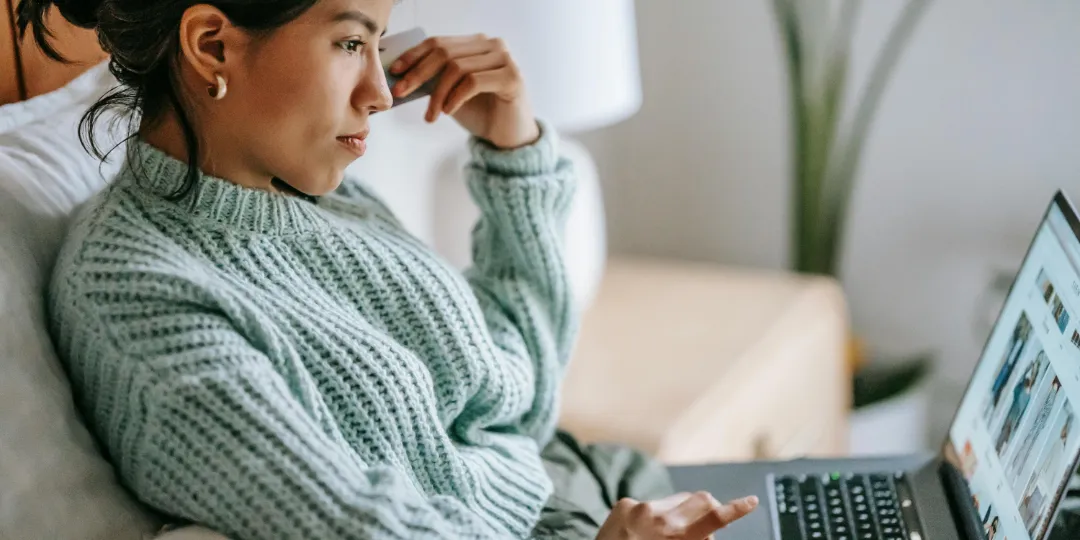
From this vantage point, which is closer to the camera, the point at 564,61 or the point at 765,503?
the point at 765,503

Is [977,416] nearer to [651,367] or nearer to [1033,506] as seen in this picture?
[1033,506]

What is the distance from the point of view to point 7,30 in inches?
40.9

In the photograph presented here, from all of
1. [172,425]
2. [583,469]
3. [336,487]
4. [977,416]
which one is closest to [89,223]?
[172,425]

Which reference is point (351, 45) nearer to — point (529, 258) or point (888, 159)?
point (529, 258)

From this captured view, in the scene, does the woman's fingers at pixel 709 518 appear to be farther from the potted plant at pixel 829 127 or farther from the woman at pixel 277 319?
the potted plant at pixel 829 127

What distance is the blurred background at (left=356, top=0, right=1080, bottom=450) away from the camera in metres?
1.99

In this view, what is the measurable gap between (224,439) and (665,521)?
36cm

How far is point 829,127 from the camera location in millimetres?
1993

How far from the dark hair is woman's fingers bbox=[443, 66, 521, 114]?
0.29 meters

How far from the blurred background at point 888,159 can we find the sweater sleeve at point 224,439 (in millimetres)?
904

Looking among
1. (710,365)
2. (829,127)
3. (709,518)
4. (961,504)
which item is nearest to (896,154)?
(829,127)

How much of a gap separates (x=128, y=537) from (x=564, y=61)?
0.81 m

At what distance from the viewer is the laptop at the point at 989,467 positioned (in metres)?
0.90

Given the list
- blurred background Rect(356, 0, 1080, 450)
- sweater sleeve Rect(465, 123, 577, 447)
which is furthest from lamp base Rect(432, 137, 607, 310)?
sweater sleeve Rect(465, 123, 577, 447)
